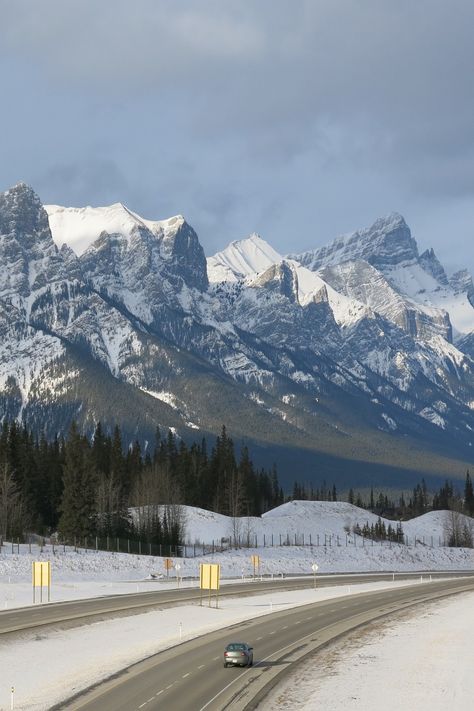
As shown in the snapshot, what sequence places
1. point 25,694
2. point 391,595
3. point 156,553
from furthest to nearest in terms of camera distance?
point 156,553, point 391,595, point 25,694

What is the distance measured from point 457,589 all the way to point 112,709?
8362 cm

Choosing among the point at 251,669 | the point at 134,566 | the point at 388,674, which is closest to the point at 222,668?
the point at 251,669

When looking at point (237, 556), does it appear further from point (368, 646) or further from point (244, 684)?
point (244, 684)

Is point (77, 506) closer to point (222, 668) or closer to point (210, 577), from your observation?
point (210, 577)

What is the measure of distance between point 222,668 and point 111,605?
37716mm

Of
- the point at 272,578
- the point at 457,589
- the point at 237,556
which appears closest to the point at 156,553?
the point at 237,556

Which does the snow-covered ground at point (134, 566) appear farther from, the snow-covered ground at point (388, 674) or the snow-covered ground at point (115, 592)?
the snow-covered ground at point (388, 674)

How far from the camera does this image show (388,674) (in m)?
63.4

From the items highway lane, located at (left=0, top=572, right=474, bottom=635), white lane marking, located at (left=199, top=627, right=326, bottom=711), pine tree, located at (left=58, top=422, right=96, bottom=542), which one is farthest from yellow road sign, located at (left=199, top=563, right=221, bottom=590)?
pine tree, located at (left=58, top=422, right=96, bottom=542)

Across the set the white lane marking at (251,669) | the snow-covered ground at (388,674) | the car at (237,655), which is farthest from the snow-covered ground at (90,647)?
the snow-covered ground at (388,674)

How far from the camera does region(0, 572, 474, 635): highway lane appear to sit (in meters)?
85.4

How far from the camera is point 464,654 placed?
72.1m

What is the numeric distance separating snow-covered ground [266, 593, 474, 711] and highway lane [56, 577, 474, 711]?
164 centimetres

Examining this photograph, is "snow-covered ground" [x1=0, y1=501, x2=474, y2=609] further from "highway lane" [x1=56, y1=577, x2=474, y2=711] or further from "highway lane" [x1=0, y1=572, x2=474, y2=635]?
"highway lane" [x1=56, y1=577, x2=474, y2=711]
